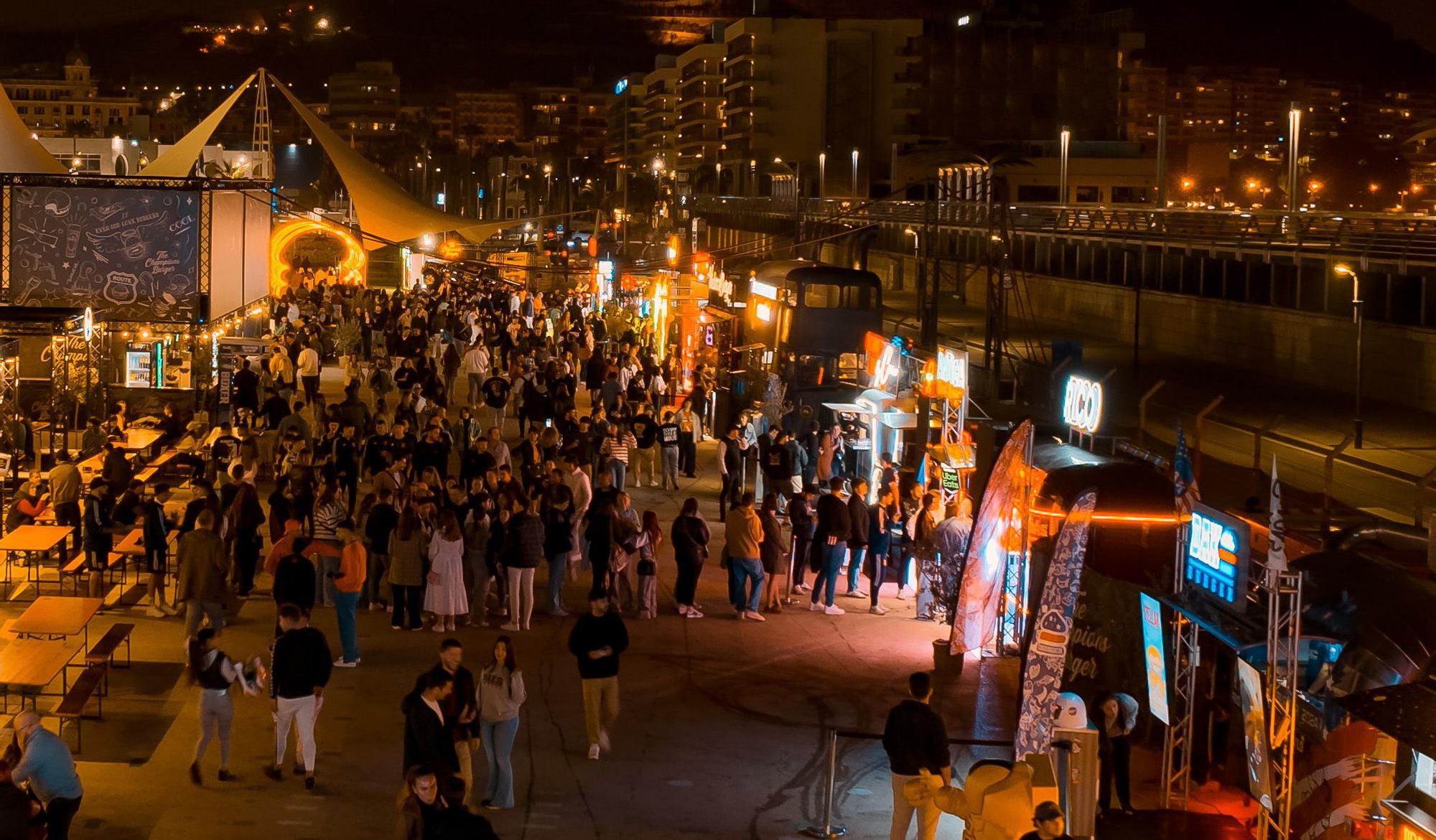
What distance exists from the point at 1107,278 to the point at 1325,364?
13.6 meters

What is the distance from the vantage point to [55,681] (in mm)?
11930

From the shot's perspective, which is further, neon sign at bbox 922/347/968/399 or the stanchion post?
neon sign at bbox 922/347/968/399

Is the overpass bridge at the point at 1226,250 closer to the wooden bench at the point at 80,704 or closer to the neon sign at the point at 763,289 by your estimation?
the neon sign at the point at 763,289

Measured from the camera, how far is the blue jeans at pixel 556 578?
14.2m

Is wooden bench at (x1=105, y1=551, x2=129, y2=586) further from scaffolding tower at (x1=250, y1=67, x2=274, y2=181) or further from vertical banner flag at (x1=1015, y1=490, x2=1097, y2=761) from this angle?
scaffolding tower at (x1=250, y1=67, x2=274, y2=181)

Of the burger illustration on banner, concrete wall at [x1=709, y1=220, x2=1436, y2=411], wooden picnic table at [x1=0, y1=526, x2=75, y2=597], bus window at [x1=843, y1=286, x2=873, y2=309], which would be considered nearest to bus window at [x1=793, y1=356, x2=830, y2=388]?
bus window at [x1=843, y1=286, x2=873, y2=309]

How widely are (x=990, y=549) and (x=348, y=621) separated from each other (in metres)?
4.92

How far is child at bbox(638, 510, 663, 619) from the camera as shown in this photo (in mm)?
14180

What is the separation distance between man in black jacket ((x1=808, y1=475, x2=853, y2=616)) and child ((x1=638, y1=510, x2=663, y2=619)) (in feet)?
5.22

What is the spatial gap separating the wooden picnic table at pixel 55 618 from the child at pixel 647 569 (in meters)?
4.51

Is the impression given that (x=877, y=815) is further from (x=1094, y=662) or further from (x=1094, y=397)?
(x=1094, y=397)

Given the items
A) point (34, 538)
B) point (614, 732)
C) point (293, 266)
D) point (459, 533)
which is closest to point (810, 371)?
point (459, 533)

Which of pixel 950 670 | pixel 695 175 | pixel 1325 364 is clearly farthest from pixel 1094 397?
pixel 695 175

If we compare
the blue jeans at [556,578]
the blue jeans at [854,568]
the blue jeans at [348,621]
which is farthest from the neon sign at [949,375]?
the blue jeans at [348,621]
